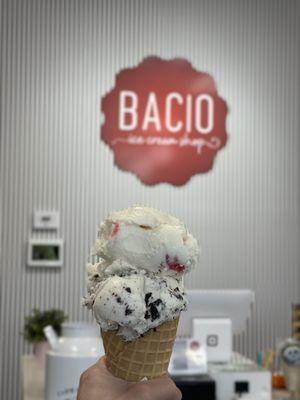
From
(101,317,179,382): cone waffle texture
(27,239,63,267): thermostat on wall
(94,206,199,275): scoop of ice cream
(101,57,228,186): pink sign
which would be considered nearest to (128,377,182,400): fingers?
(101,317,179,382): cone waffle texture

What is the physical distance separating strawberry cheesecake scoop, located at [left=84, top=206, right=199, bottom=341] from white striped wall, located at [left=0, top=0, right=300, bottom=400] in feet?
12.4

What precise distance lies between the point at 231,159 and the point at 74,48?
4.95 feet

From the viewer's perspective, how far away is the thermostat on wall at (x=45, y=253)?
4789 mm

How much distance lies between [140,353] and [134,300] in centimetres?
11

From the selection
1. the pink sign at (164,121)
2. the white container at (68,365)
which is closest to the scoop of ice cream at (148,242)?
the white container at (68,365)

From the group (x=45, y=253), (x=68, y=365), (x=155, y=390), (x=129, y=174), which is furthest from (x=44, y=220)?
(x=155, y=390)

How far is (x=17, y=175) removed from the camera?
4848mm

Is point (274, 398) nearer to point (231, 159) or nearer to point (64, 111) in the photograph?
point (231, 159)

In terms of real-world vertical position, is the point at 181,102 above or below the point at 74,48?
below

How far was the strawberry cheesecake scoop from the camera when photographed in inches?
40.8

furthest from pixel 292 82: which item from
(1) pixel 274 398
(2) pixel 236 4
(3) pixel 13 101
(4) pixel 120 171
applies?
(1) pixel 274 398

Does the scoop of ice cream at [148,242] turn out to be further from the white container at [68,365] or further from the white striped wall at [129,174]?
the white striped wall at [129,174]

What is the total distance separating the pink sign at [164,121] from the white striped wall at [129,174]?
74mm

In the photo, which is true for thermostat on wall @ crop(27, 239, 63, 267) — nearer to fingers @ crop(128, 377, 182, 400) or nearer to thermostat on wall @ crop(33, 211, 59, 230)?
thermostat on wall @ crop(33, 211, 59, 230)
